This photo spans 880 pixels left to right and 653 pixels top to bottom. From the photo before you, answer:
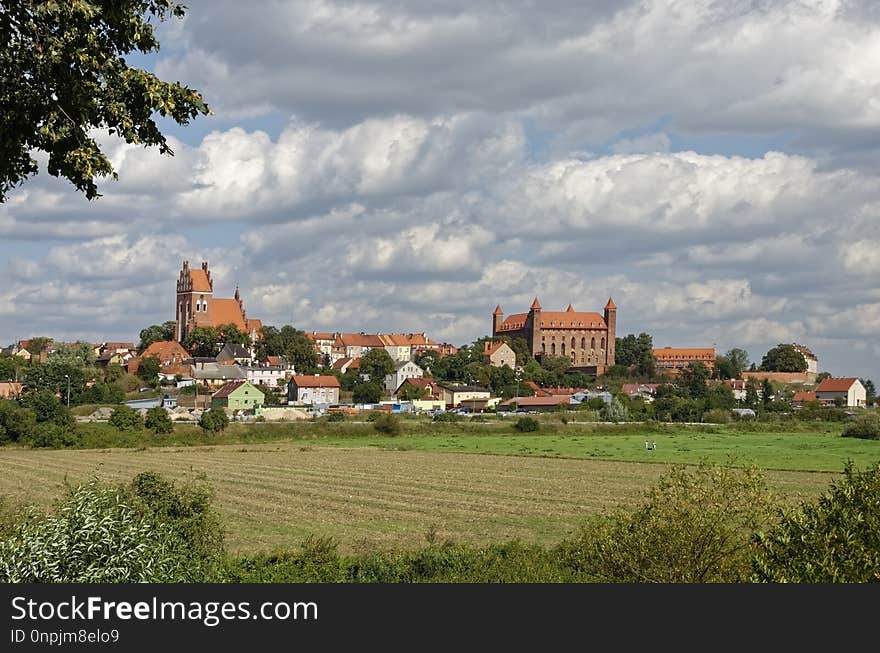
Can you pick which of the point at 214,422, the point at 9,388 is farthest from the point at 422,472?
the point at 9,388

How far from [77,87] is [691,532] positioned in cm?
1038

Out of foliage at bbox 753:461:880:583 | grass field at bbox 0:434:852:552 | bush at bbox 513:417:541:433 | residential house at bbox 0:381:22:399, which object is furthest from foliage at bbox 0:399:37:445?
residential house at bbox 0:381:22:399

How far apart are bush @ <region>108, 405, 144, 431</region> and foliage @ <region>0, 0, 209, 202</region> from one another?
71833 millimetres

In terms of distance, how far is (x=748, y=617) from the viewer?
1143 centimetres

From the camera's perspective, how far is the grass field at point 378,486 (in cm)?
3347

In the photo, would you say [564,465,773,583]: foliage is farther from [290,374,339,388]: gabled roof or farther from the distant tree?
the distant tree

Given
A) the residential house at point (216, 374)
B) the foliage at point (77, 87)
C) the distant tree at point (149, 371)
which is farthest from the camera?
the residential house at point (216, 374)

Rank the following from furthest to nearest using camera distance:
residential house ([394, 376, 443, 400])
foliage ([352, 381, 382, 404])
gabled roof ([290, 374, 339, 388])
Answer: residential house ([394, 376, 443, 400]) → gabled roof ([290, 374, 339, 388]) → foliage ([352, 381, 382, 404])

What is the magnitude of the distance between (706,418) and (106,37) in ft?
380

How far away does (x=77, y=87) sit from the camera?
13.2 metres

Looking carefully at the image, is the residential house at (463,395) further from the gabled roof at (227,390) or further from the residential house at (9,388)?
the residential house at (9,388)

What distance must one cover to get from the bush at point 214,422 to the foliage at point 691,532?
7243 centimetres

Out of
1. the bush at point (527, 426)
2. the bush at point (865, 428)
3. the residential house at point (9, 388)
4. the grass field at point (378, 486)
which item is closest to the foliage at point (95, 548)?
the grass field at point (378, 486)

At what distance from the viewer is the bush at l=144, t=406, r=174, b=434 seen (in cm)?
8300
